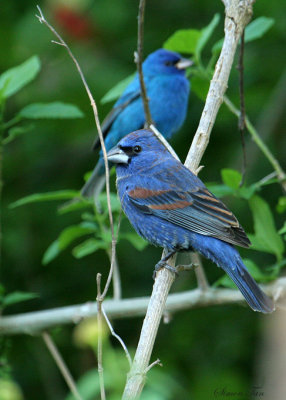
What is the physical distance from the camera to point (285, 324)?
8.66 ft

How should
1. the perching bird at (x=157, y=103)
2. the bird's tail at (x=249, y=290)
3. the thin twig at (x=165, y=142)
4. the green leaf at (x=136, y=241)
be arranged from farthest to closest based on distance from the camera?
the perching bird at (x=157, y=103) < the green leaf at (x=136, y=241) < the thin twig at (x=165, y=142) < the bird's tail at (x=249, y=290)

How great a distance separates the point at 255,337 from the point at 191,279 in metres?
0.78

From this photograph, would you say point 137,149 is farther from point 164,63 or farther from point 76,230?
point 164,63

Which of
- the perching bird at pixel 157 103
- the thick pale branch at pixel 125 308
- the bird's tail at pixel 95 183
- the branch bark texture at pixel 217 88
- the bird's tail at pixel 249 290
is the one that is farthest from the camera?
the perching bird at pixel 157 103

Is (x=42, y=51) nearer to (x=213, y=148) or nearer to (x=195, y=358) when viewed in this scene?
(x=213, y=148)

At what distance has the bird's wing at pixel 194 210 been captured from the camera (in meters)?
3.82

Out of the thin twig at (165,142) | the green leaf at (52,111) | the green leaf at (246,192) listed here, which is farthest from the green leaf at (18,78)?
the green leaf at (246,192)

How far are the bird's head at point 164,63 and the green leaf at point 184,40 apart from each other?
63.0 inches

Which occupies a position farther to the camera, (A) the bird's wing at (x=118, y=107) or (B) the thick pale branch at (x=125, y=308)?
(A) the bird's wing at (x=118, y=107)

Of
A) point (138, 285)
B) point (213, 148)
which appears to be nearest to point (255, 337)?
point (138, 285)

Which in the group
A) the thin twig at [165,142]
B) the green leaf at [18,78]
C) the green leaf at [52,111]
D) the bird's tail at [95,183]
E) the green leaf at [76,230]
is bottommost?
the green leaf at [76,230]

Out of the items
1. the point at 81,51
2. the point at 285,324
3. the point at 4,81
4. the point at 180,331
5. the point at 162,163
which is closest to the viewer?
the point at 285,324

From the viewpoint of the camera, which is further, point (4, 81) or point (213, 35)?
point (213, 35)

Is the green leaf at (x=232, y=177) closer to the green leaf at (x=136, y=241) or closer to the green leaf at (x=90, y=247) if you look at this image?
the green leaf at (x=136, y=241)
